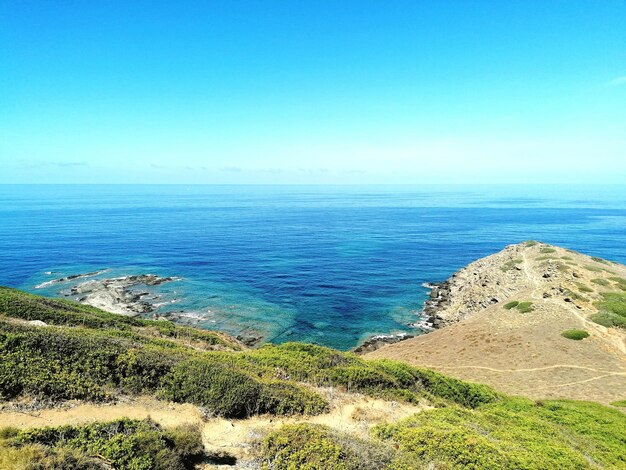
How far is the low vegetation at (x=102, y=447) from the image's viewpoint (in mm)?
8016

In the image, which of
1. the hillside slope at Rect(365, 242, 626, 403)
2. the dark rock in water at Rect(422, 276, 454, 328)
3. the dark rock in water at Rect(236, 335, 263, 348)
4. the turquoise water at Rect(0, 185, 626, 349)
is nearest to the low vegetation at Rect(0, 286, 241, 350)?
the dark rock in water at Rect(236, 335, 263, 348)

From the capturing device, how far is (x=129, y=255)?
7288 cm

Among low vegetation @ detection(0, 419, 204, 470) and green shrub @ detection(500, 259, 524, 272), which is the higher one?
low vegetation @ detection(0, 419, 204, 470)

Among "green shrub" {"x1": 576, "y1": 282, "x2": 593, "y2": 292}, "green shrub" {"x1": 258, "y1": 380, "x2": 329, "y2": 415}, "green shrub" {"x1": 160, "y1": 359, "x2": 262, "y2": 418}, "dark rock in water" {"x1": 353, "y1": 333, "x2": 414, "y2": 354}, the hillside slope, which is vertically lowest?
"dark rock in water" {"x1": 353, "y1": 333, "x2": 414, "y2": 354}

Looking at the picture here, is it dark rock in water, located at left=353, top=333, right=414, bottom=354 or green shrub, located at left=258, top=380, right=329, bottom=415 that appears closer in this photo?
green shrub, located at left=258, top=380, right=329, bottom=415

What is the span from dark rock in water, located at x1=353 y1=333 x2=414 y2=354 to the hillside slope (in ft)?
5.67

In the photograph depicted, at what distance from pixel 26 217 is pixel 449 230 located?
15919 cm

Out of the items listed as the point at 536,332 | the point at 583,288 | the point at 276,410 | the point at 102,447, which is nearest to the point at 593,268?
the point at 583,288

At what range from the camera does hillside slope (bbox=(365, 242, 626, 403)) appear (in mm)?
26547

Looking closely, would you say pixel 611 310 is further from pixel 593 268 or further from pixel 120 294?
pixel 120 294

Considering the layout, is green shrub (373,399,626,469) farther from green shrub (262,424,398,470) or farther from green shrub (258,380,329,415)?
green shrub (258,380,329,415)

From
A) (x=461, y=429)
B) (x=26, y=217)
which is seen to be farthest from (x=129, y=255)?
(x=26, y=217)

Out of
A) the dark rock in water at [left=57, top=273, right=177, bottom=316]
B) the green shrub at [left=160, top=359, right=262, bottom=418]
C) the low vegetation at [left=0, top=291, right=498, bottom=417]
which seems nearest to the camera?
the low vegetation at [left=0, top=291, right=498, bottom=417]

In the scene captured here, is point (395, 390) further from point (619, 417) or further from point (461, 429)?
point (619, 417)
